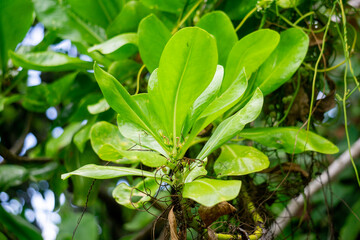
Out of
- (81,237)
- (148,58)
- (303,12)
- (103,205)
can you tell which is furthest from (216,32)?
Answer: (103,205)

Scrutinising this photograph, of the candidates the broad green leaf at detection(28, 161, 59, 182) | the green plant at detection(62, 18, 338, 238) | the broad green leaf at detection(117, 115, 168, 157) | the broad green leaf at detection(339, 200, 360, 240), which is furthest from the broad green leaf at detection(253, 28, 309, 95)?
the broad green leaf at detection(339, 200, 360, 240)

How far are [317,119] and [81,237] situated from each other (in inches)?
30.9

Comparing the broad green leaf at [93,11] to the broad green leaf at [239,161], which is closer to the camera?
the broad green leaf at [239,161]

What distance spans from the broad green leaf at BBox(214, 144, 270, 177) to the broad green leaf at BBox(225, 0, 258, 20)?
0.31m

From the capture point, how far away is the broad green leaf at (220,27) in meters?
0.65

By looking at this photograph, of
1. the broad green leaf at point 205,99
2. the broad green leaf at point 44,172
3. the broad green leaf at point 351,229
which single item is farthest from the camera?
the broad green leaf at point 351,229

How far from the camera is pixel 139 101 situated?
23.2 inches

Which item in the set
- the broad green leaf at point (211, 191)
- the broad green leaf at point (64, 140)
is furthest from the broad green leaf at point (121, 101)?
the broad green leaf at point (64, 140)

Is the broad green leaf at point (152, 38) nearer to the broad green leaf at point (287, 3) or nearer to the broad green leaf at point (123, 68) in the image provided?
the broad green leaf at point (123, 68)

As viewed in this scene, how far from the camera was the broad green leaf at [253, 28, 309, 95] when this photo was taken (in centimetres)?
63

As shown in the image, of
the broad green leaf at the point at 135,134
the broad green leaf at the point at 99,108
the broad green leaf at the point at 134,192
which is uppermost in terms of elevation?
the broad green leaf at the point at 135,134

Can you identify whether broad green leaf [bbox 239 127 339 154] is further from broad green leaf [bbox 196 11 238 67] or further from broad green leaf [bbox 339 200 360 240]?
broad green leaf [bbox 339 200 360 240]

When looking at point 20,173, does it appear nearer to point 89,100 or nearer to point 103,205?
point 89,100

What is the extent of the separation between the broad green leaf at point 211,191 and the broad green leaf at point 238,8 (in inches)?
16.8
